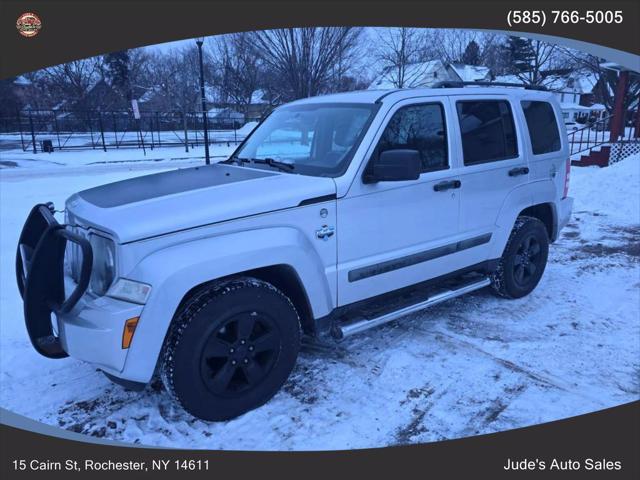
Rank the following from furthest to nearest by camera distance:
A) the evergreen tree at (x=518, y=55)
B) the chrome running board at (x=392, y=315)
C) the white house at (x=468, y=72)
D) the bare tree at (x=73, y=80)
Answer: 1. the bare tree at (x=73, y=80)
2. the evergreen tree at (x=518, y=55)
3. the white house at (x=468, y=72)
4. the chrome running board at (x=392, y=315)

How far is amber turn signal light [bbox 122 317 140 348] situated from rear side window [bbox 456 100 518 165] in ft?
9.82

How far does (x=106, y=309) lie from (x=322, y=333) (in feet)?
4.93

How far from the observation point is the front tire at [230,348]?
9.53 ft

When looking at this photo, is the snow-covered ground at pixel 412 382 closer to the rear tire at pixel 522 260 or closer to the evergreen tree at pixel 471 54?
the rear tire at pixel 522 260

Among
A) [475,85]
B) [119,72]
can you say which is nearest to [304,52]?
[475,85]

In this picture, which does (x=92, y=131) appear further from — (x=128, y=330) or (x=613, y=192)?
(x=128, y=330)

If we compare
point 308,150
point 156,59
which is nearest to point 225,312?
point 308,150

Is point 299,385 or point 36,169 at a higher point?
point 36,169

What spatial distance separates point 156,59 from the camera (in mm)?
43906

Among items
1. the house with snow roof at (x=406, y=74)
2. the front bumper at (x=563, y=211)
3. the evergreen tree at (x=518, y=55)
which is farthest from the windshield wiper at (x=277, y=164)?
the evergreen tree at (x=518, y=55)

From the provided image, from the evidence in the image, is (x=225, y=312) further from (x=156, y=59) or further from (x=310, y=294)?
(x=156, y=59)

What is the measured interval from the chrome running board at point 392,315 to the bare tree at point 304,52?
1537 cm

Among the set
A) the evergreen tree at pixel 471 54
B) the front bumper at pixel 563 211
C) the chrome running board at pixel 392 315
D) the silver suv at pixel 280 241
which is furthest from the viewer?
the evergreen tree at pixel 471 54

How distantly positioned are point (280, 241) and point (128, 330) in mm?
1039
